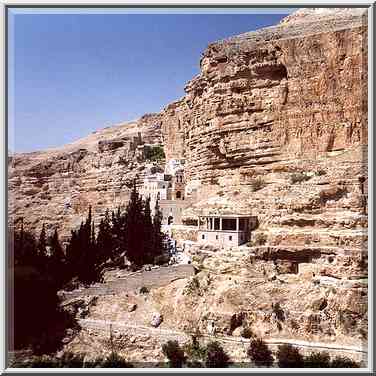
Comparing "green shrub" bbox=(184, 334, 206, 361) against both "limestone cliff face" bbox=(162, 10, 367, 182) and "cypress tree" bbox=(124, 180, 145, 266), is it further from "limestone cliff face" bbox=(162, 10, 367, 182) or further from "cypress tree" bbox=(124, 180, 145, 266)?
"limestone cliff face" bbox=(162, 10, 367, 182)

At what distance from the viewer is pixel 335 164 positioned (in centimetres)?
859

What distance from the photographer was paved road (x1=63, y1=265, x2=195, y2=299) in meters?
8.65

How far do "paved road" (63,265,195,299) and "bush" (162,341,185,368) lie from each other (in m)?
1.51

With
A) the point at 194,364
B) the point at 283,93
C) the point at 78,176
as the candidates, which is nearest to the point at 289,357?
the point at 194,364

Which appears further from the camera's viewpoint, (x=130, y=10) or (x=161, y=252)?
(x=161, y=252)

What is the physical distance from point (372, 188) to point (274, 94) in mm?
3915

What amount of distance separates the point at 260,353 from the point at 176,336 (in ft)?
4.55

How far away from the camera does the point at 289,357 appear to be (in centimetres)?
677

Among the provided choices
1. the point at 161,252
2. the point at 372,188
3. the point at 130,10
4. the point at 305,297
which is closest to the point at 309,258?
the point at 305,297

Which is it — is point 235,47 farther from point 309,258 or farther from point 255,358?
point 255,358

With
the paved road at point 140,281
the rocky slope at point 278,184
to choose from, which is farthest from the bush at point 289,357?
the paved road at point 140,281

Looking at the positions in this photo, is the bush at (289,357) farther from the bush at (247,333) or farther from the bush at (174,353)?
the bush at (174,353)

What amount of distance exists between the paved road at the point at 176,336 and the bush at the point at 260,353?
0.39 ft

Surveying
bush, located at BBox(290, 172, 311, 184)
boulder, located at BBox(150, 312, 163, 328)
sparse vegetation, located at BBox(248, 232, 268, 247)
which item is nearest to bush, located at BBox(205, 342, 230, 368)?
boulder, located at BBox(150, 312, 163, 328)
